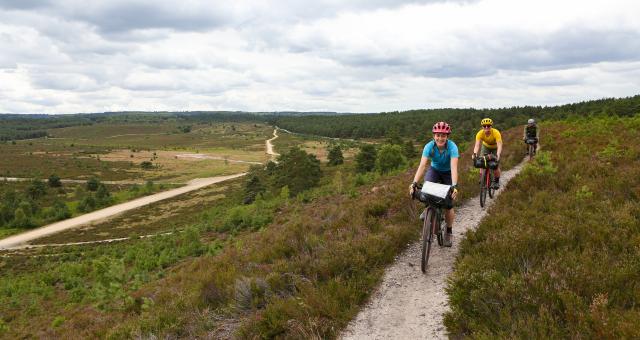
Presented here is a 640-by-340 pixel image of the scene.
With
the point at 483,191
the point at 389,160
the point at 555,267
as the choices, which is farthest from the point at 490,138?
the point at 389,160

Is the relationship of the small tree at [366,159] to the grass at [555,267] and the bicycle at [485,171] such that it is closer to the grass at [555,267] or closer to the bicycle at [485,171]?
the bicycle at [485,171]

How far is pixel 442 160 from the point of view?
789cm

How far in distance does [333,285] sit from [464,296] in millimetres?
2087

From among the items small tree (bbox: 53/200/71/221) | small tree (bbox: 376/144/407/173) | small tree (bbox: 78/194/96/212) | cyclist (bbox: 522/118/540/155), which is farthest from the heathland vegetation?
small tree (bbox: 78/194/96/212)

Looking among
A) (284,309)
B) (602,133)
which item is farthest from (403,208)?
(602,133)

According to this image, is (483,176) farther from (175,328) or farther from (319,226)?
(175,328)

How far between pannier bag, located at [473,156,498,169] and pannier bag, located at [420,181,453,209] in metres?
4.87

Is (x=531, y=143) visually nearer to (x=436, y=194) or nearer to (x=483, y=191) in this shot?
(x=483, y=191)

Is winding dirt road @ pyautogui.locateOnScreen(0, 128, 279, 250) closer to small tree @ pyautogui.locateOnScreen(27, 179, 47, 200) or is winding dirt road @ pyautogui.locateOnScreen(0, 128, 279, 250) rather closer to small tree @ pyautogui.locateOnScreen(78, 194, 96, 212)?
small tree @ pyautogui.locateOnScreen(78, 194, 96, 212)

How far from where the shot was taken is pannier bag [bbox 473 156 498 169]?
38.0 ft

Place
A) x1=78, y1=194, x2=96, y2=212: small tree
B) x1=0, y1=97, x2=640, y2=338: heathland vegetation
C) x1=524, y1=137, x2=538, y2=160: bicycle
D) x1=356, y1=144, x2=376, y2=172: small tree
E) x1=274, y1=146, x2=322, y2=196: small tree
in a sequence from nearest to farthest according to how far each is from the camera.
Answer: x1=0, y1=97, x2=640, y2=338: heathland vegetation, x1=524, y1=137, x2=538, y2=160: bicycle, x1=274, y1=146, x2=322, y2=196: small tree, x1=356, y1=144, x2=376, y2=172: small tree, x1=78, y1=194, x2=96, y2=212: small tree

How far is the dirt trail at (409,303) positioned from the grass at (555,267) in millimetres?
325

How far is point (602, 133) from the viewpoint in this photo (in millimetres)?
21828

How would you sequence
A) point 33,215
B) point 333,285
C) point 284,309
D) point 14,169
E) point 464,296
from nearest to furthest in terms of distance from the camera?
1. point 464,296
2. point 284,309
3. point 333,285
4. point 33,215
5. point 14,169
